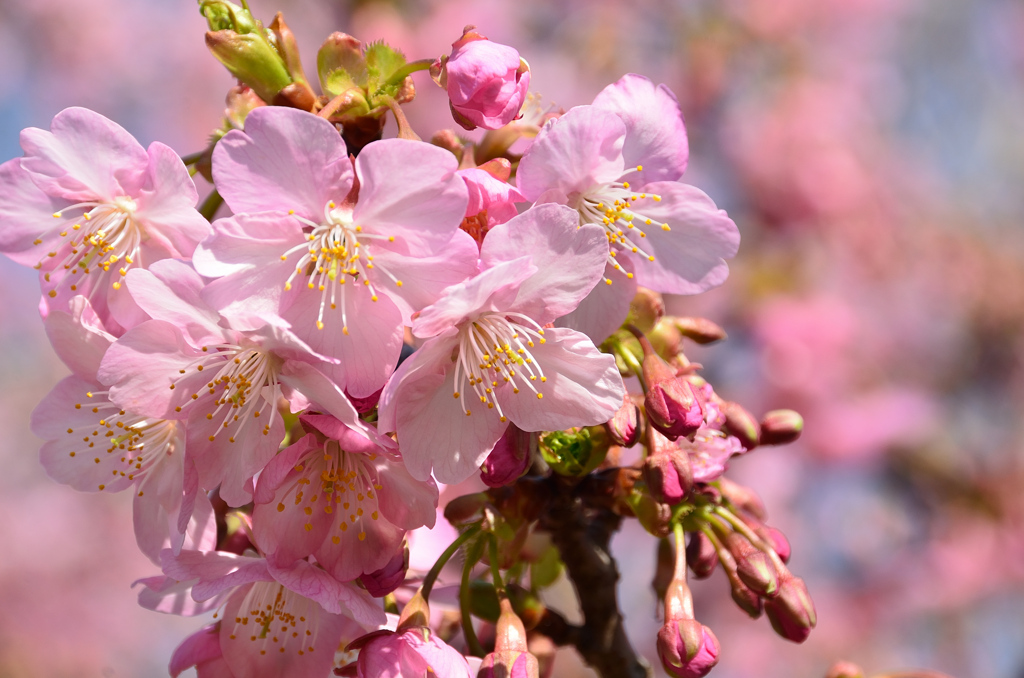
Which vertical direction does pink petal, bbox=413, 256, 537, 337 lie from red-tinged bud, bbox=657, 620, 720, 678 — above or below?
above

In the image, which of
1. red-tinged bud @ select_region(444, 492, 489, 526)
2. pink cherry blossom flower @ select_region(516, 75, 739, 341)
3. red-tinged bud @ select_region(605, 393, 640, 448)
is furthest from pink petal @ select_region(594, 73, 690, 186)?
red-tinged bud @ select_region(444, 492, 489, 526)

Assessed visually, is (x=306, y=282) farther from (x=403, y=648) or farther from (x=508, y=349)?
(x=403, y=648)

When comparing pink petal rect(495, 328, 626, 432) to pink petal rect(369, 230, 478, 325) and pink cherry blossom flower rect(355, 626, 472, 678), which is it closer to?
pink petal rect(369, 230, 478, 325)

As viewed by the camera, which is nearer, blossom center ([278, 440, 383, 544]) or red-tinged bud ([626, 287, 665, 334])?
blossom center ([278, 440, 383, 544])

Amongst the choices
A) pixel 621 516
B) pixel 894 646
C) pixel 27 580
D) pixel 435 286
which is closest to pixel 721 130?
pixel 894 646

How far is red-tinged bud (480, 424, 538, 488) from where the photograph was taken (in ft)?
3.80

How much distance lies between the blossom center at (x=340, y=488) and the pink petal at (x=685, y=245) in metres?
0.55

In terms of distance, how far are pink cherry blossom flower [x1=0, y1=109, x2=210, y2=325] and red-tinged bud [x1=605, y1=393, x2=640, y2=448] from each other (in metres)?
0.69

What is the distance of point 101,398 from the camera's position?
1.42 metres

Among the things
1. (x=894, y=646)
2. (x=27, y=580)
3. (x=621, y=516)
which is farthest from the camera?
(x=27, y=580)

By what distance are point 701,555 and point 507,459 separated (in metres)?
0.54

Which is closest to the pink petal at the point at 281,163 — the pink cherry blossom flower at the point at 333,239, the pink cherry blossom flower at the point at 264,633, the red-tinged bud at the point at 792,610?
the pink cherry blossom flower at the point at 333,239

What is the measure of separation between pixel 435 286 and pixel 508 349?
0.51 feet

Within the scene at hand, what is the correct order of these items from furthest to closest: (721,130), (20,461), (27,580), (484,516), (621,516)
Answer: (20,461) → (27,580) → (721,130) → (621,516) → (484,516)
